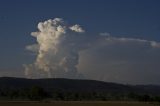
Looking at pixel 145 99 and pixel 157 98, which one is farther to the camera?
pixel 145 99

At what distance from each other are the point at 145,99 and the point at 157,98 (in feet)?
46.1

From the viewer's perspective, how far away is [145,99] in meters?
188

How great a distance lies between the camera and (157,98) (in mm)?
174125
